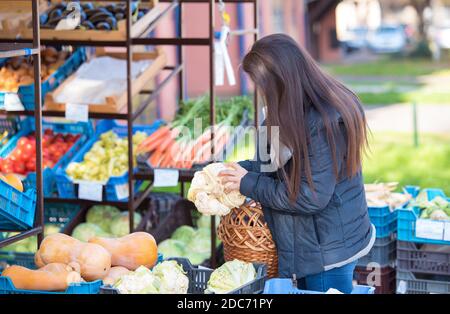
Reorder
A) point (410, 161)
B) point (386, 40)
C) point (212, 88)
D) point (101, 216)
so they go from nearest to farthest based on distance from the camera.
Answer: point (212, 88) → point (101, 216) → point (410, 161) → point (386, 40)

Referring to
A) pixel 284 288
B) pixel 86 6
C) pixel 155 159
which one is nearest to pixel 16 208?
pixel 284 288

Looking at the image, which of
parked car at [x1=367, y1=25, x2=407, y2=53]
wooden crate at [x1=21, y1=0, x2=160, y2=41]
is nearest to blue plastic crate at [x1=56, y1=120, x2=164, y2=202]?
wooden crate at [x1=21, y1=0, x2=160, y2=41]

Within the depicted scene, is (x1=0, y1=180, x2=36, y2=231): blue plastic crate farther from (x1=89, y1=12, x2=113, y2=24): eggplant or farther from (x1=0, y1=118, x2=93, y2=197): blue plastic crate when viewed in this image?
(x1=89, y1=12, x2=113, y2=24): eggplant

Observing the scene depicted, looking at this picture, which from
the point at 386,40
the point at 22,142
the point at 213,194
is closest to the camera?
the point at 213,194

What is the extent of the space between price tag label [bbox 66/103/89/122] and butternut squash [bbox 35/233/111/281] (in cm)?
238

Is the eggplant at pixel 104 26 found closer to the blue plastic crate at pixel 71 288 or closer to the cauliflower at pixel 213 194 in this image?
the cauliflower at pixel 213 194

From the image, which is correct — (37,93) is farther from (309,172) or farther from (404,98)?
(404,98)

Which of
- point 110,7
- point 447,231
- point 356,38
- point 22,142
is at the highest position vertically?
point 356,38

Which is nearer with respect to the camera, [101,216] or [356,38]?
[101,216]

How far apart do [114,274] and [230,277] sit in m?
0.57

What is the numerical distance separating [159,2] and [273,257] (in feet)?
11.4

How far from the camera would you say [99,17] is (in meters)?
6.54

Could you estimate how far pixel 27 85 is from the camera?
21.3 feet

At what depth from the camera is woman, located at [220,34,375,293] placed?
3.77 meters
